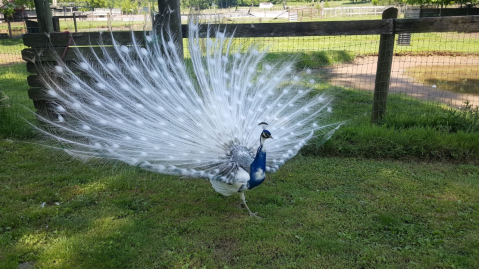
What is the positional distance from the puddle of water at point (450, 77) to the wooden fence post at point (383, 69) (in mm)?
4313

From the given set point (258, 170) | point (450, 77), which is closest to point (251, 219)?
point (258, 170)

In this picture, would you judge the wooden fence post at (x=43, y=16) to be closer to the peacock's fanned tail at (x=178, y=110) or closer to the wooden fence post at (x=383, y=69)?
the peacock's fanned tail at (x=178, y=110)

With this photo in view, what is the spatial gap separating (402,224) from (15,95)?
8.47 metres

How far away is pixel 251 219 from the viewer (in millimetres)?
4230

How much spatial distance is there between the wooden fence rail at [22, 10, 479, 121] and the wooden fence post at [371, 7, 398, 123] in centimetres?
4

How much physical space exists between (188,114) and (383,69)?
3642 millimetres

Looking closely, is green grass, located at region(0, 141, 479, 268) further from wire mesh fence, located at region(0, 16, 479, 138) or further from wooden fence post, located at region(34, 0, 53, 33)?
wooden fence post, located at region(34, 0, 53, 33)

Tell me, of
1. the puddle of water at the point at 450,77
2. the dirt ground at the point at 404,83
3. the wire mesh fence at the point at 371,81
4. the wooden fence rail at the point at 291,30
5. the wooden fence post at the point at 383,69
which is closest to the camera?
the wooden fence rail at the point at 291,30

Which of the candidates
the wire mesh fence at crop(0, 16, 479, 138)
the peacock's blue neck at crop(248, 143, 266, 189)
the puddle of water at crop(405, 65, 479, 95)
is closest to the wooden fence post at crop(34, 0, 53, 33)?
the wire mesh fence at crop(0, 16, 479, 138)

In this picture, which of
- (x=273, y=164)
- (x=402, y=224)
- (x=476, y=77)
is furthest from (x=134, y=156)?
(x=476, y=77)

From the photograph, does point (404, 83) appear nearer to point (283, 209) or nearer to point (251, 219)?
point (283, 209)

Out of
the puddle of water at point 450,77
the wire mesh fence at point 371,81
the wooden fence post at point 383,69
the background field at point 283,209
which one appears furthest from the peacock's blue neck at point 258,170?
the puddle of water at point 450,77

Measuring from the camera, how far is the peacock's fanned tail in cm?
413

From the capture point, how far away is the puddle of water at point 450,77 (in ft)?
33.1
